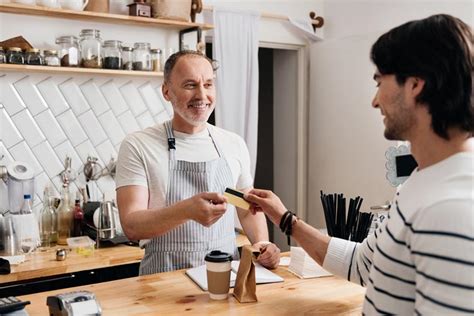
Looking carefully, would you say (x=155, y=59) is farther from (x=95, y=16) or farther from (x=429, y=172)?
(x=429, y=172)

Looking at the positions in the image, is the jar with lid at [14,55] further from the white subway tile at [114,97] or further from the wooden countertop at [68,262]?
the wooden countertop at [68,262]

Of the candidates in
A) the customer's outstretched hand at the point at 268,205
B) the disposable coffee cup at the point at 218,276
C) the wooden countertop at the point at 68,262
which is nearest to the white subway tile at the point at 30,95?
the wooden countertop at the point at 68,262

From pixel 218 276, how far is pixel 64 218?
1.79 meters

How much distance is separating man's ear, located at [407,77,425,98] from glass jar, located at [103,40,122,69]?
98.3 inches

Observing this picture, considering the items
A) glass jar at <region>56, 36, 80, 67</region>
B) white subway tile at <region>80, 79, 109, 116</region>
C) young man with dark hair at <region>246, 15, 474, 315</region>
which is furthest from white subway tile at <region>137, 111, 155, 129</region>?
young man with dark hair at <region>246, 15, 474, 315</region>

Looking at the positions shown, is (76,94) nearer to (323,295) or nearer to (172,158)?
(172,158)

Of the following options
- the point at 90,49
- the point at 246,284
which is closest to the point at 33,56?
the point at 90,49

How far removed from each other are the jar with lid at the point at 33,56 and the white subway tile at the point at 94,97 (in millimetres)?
364

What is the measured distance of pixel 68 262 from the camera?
2656mm

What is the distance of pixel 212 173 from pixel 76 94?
1.46m

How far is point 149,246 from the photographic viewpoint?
2.11 metres

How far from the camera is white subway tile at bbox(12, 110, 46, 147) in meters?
3.10

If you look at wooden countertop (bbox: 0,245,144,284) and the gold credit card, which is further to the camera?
wooden countertop (bbox: 0,245,144,284)

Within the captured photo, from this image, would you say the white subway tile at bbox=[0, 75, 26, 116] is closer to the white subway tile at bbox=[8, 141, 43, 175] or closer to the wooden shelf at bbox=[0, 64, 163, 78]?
the wooden shelf at bbox=[0, 64, 163, 78]
